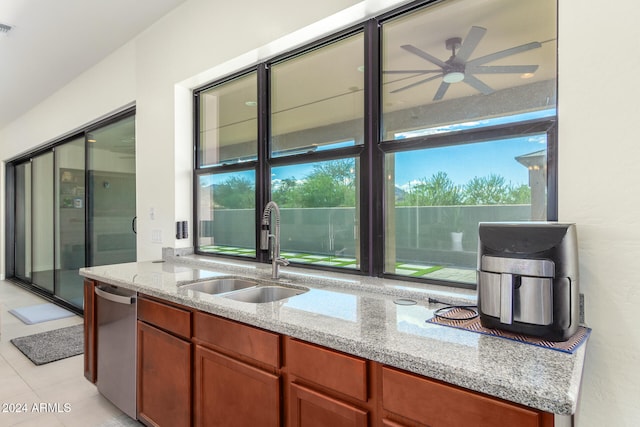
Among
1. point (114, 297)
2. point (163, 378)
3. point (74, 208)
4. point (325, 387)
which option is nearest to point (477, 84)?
point (325, 387)

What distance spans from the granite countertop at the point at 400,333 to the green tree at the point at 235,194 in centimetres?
79

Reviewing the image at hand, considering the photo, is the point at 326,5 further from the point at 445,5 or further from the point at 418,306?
the point at 418,306

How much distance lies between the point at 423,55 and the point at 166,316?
2014mm

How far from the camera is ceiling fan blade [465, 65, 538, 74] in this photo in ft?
5.26

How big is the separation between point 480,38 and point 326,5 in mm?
877

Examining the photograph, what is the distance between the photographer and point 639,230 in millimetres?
1104

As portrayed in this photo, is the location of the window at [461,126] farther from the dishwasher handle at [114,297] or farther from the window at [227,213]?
the dishwasher handle at [114,297]

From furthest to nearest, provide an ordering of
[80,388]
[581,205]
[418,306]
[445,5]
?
1. [80,388]
2. [445,5]
3. [418,306]
4. [581,205]

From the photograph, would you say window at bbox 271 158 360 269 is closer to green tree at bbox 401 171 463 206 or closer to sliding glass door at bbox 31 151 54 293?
green tree at bbox 401 171 463 206

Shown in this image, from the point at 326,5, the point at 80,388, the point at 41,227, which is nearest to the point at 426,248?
the point at 326,5

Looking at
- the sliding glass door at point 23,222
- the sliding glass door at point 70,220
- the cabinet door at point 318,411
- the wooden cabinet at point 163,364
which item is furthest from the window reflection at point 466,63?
the sliding glass door at point 23,222

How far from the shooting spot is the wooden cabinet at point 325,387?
1.11 meters

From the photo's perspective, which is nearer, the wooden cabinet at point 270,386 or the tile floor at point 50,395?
the wooden cabinet at point 270,386

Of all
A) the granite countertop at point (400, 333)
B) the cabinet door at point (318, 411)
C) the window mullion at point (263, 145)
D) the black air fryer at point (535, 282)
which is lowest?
the cabinet door at point (318, 411)
